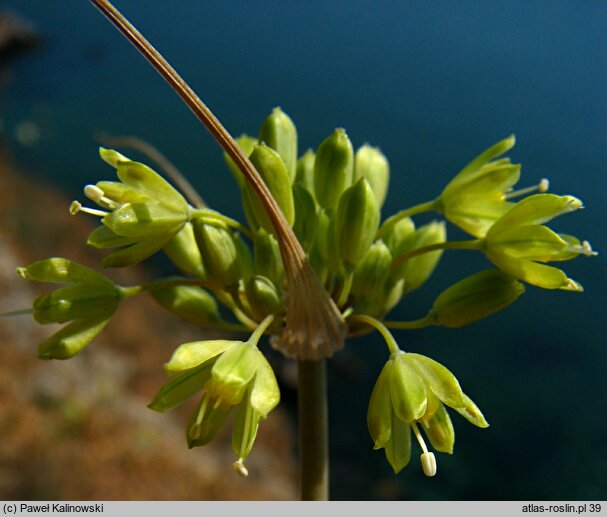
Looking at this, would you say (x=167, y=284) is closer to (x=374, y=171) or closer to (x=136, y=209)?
(x=136, y=209)

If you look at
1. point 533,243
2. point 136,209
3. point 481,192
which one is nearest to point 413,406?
point 533,243

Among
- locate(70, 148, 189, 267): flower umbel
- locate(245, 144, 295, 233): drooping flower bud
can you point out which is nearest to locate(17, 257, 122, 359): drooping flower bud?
locate(70, 148, 189, 267): flower umbel

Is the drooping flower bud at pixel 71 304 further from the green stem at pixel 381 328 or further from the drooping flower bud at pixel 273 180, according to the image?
the green stem at pixel 381 328

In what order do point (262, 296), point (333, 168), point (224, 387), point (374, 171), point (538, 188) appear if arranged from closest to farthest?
point (224, 387), point (262, 296), point (333, 168), point (538, 188), point (374, 171)

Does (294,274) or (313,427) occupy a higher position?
(294,274)

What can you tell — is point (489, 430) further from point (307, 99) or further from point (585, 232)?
point (307, 99)
